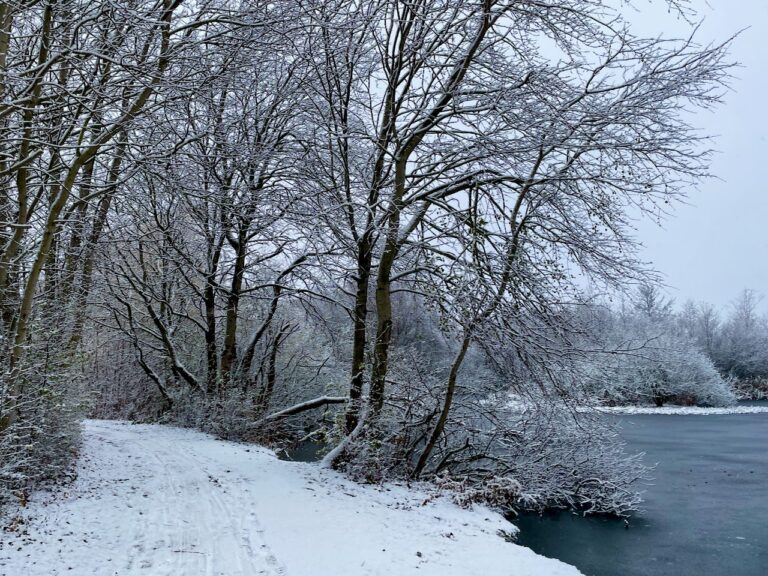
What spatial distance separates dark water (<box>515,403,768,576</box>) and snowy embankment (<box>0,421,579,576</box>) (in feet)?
7.93

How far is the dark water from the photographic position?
1047 cm

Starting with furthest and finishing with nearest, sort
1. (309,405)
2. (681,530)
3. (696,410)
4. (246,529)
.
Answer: (696,410), (309,405), (681,530), (246,529)

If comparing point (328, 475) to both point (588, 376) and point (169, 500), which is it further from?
point (588, 376)

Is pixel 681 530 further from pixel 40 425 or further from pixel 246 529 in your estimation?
pixel 40 425

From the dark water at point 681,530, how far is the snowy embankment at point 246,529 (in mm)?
2416

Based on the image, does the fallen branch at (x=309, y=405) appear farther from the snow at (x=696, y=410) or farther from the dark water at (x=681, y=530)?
the snow at (x=696, y=410)

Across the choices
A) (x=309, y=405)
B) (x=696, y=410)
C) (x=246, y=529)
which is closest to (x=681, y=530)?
(x=309, y=405)

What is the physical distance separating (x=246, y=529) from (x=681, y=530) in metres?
9.48

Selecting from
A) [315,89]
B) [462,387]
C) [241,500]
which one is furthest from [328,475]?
[315,89]

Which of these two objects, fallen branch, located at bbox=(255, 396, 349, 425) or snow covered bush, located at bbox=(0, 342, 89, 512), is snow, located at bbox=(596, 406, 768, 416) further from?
snow covered bush, located at bbox=(0, 342, 89, 512)

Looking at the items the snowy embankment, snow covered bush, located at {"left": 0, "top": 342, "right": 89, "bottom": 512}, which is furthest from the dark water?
snow covered bush, located at {"left": 0, "top": 342, "right": 89, "bottom": 512}

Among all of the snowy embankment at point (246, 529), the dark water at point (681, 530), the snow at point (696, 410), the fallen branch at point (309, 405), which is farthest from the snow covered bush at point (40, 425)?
the snow at point (696, 410)

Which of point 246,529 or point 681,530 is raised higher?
point 246,529

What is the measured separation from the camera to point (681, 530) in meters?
12.3
